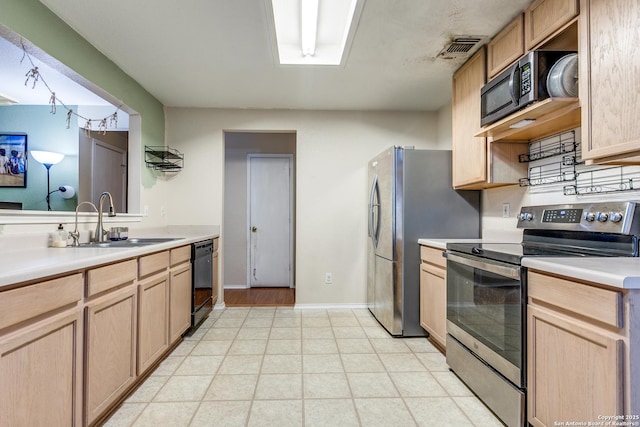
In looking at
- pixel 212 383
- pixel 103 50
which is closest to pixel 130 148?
pixel 103 50

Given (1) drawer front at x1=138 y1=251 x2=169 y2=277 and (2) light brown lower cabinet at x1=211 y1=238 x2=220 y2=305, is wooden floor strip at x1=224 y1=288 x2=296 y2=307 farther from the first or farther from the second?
(1) drawer front at x1=138 y1=251 x2=169 y2=277

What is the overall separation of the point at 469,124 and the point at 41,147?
14.3 feet

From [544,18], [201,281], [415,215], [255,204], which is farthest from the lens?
[255,204]

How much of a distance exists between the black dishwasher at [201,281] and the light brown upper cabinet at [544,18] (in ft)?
9.28

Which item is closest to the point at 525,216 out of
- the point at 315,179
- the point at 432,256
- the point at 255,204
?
the point at 432,256

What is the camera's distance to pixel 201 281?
3.00 meters

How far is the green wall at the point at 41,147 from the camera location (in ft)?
11.5

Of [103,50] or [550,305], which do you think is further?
[103,50]

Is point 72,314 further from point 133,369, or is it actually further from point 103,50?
point 103,50

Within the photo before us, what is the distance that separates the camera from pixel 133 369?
186 cm

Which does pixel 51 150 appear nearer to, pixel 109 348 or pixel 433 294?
pixel 109 348

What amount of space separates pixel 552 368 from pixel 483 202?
1729 millimetres

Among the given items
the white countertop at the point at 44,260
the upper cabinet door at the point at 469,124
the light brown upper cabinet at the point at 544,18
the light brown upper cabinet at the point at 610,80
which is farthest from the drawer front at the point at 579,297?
the white countertop at the point at 44,260

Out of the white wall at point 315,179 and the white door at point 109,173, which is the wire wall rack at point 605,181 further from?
the white door at point 109,173
